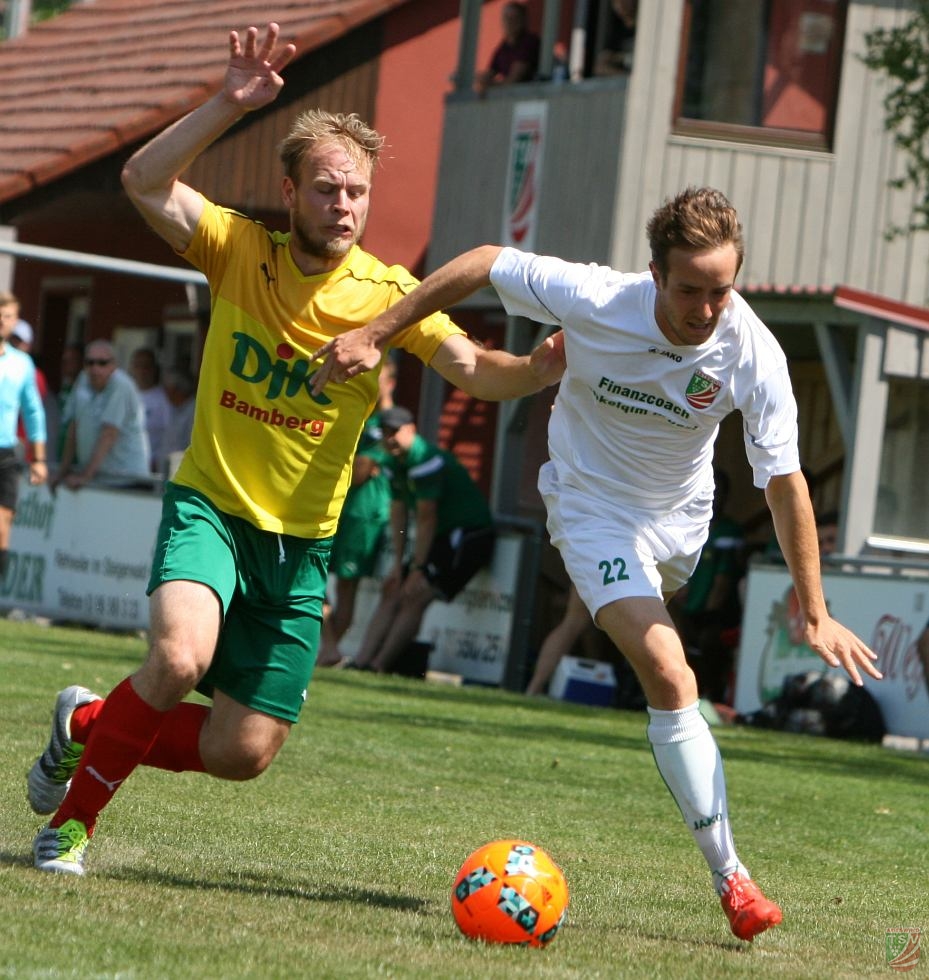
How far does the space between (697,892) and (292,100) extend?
17.9 m

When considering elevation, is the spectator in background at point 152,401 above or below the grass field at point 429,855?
above

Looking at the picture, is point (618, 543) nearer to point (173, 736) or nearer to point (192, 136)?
point (173, 736)

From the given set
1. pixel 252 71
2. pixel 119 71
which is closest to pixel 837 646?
pixel 252 71

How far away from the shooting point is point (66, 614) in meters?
18.3

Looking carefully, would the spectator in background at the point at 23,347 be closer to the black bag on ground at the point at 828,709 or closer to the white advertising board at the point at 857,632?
the white advertising board at the point at 857,632

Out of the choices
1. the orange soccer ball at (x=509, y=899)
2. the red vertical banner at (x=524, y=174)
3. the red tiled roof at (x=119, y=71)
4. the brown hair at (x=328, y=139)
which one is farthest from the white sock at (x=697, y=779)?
the red tiled roof at (x=119, y=71)

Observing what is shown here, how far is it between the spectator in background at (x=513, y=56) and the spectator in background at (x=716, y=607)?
613 centimetres

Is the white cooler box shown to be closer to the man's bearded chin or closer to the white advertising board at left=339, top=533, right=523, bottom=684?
the white advertising board at left=339, top=533, right=523, bottom=684

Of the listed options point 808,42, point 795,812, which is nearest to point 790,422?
point 795,812

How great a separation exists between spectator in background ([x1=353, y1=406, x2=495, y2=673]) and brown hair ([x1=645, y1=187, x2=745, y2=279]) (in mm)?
9774

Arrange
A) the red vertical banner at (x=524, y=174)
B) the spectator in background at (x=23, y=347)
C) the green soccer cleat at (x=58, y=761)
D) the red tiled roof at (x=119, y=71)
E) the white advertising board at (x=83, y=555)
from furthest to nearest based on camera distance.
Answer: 1. the red tiled roof at (x=119, y=71)
2. the red vertical banner at (x=524, y=174)
3. the white advertising board at (x=83, y=555)
4. the spectator in background at (x=23, y=347)
5. the green soccer cleat at (x=58, y=761)

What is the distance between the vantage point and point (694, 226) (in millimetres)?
5781

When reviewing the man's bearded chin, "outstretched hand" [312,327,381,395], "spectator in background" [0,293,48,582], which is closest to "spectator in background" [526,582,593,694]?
"spectator in background" [0,293,48,582]

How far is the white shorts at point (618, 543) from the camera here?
6168mm
